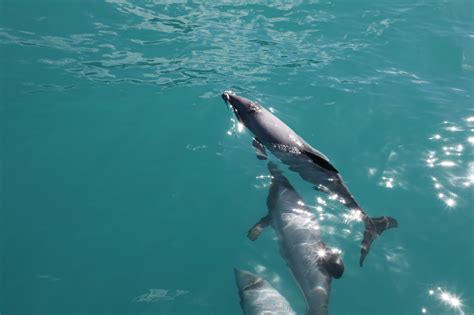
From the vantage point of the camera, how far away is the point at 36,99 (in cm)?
1184

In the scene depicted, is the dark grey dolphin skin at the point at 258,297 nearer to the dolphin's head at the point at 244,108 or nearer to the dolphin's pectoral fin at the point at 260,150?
the dolphin's pectoral fin at the point at 260,150

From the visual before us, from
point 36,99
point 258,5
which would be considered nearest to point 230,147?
point 36,99

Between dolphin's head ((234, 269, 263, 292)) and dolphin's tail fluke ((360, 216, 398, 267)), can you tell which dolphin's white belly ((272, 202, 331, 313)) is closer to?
dolphin's head ((234, 269, 263, 292))

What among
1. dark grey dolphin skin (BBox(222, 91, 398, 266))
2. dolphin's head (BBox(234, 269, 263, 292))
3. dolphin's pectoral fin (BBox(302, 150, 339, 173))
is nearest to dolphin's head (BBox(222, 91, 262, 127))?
dark grey dolphin skin (BBox(222, 91, 398, 266))

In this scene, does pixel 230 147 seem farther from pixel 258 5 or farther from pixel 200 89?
pixel 258 5

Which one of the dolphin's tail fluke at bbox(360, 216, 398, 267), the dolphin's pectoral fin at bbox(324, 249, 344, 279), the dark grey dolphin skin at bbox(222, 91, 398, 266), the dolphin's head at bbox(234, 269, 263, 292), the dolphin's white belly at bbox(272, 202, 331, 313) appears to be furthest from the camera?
the dark grey dolphin skin at bbox(222, 91, 398, 266)

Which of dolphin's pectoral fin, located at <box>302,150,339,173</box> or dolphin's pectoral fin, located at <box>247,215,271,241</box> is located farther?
dolphin's pectoral fin, located at <box>247,215,271,241</box>

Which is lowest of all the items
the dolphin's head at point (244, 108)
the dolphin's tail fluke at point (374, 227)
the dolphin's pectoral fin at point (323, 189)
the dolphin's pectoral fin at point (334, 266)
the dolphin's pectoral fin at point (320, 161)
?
the dolphin's pectoral fin at point (334, 266)

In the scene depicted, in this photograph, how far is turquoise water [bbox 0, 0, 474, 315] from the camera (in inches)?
279

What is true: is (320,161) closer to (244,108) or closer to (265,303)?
(244,108)

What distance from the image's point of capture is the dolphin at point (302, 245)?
20.6ft

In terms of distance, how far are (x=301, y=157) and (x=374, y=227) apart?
6.46 ft

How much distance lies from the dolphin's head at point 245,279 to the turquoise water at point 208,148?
Answer: 0.84 ft

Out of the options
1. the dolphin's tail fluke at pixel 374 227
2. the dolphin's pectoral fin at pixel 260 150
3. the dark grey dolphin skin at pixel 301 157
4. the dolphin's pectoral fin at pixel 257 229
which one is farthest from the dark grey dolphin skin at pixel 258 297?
the dolphin's pectoral fin at pixel 260 150
